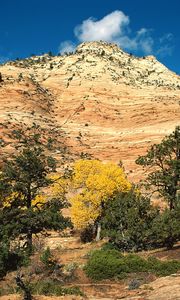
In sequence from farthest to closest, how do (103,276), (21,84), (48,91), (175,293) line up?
(48,91), (21,84), (103,276), (175,293)

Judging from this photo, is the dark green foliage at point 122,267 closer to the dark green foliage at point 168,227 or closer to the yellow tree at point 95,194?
the dark green foliage at point 168,227

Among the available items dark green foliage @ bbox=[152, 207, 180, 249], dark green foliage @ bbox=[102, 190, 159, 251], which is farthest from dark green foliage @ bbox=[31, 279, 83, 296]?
dark green foliage @ bbox=[102, 190, 159, 251]

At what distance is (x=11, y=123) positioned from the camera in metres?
85.3

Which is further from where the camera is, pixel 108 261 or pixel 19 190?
pixel 19 190

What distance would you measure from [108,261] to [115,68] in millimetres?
103611

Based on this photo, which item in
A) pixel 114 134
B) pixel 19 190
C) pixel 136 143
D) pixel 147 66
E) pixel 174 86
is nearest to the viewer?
pixel 19 190

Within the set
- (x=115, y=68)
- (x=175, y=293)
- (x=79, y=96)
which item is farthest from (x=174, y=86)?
(x=175, y=293)

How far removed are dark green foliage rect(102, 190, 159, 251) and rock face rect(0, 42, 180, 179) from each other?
3413cm

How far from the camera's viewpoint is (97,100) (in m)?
103

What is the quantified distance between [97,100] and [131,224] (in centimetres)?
7187

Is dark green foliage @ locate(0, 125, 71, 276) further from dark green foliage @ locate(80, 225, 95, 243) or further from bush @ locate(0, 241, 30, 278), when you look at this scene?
dark green foliage @ locate(80, 225, 95, 243)

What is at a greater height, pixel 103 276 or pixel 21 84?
pixel 21 84

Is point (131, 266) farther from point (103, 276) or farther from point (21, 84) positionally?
point (21, 84)

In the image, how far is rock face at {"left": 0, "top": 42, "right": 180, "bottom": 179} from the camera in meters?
85.4
